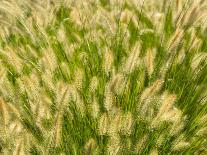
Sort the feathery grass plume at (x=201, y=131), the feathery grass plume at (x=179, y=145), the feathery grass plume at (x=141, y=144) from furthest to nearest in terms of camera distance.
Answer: the feathery grass plume at (x=201, y=131) → the feathery grass plume at (x=179, y=145) → the feathery grass plume at (x=141, y=144)

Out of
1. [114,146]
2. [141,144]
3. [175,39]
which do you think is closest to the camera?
[114,146]

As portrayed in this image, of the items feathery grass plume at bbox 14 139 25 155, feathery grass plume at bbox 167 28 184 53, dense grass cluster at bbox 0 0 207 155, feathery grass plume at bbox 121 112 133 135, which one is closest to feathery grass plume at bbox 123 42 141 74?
dense grass cluster at bbox 0 0 207 155

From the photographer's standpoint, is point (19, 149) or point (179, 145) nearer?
point (19, 149)

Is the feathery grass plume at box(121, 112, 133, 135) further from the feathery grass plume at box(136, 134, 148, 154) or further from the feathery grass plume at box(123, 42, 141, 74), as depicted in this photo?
the feathery grass plume at box(123, 42, 141, 74)

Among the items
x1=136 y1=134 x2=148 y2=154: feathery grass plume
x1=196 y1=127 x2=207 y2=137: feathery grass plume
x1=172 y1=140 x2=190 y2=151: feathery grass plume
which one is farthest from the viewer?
x1=196 y1=127 x2=207 y2=137: feathery grass plume

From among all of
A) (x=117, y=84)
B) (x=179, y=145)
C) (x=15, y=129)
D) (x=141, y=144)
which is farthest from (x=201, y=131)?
(x=15, y=129)

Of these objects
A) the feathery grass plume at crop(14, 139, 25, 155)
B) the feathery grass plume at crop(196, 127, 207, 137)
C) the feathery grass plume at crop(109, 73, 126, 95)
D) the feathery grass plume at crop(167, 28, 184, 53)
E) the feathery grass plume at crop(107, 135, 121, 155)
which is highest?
the feathery grass plume at crop(167, 28, 184, 53)

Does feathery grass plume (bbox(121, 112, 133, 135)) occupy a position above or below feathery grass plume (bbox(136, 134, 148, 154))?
above

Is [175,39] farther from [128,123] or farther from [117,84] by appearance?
[128,123]

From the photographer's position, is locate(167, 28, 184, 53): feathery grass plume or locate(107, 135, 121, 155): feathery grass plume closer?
locate(107, 135, 121, 155): feathery grass plume

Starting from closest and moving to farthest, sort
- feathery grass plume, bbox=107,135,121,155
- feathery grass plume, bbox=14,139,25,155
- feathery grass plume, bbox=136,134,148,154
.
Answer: feathery grass plume, bbox=14,139,25,155 < feathery grass plume, bbox=107,135,121,155 < feathery grass plume, bbox=136,134,148,154

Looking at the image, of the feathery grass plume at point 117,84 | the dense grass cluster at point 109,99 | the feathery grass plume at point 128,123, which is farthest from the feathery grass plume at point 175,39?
the feathery grass plume at point 128,123

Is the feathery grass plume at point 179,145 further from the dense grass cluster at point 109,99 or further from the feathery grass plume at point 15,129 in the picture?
the feathery grass plume at point 15,129

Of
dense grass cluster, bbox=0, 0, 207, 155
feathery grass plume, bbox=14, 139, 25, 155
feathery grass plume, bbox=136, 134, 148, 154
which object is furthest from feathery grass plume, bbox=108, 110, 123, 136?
feathery grass plume, bbox=14, 139, 25, 155
